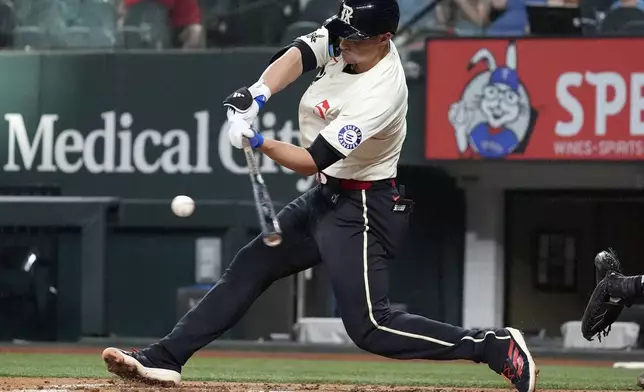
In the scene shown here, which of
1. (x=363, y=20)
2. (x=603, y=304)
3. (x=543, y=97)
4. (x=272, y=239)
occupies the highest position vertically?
(x=543, y=97)

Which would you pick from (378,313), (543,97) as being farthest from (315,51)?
(543,97)

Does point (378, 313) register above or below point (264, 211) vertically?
below

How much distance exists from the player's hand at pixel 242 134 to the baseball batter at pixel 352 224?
3cm

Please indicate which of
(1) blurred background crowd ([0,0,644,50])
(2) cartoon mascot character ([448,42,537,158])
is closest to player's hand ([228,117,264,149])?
(2) cartoon mascot character ([448,42,537,158])

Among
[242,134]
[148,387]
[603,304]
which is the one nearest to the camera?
[242,134]

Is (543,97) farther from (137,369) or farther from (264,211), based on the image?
(137,369)

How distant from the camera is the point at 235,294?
18.3ft

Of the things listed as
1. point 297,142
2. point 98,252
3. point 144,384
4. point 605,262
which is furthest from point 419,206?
point 144,384

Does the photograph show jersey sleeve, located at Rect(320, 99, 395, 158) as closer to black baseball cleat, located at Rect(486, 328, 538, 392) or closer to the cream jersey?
the cream jersey

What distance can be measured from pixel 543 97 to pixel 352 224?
6.17m

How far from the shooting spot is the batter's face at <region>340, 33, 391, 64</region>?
531cm

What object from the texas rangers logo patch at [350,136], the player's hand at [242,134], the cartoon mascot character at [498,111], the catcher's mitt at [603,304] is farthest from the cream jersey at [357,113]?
the cartoon mascot character at [498,111]

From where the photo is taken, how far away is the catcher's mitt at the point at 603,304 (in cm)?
634

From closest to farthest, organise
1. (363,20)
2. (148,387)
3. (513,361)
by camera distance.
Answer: (363,20), (513,361), (148,387)
